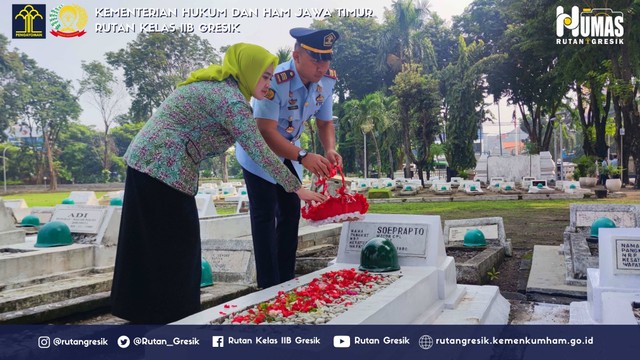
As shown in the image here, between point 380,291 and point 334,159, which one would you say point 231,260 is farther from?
point 380,291

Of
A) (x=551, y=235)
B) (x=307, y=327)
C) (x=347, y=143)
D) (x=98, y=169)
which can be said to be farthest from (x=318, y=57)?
(x=98, y=169)

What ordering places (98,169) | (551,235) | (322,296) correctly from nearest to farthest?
(322,296), (551,235), (98,169)

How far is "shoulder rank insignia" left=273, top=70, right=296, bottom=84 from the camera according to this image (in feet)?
11.1

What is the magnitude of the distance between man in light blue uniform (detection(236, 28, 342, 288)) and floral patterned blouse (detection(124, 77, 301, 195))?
0.58 metres

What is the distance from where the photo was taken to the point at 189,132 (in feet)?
8.23

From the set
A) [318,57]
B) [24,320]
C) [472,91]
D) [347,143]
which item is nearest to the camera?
[318,57]

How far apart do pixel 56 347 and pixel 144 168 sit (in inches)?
44.1

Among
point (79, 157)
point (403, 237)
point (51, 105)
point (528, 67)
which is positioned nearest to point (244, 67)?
point (403, 237)

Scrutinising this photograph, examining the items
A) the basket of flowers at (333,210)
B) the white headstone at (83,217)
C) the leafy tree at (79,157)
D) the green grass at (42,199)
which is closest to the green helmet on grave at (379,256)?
the basket of flowers at (333,210)

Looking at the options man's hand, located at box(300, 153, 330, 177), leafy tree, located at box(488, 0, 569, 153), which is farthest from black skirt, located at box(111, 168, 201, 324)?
leafy tree, located at box(488, 0, 569, 153)

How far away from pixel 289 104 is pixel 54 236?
383cm

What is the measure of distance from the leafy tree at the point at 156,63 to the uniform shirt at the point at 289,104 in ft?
63.8

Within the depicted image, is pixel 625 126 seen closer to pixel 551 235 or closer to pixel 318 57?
pixel 551 235

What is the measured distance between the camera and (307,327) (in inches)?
89.7
